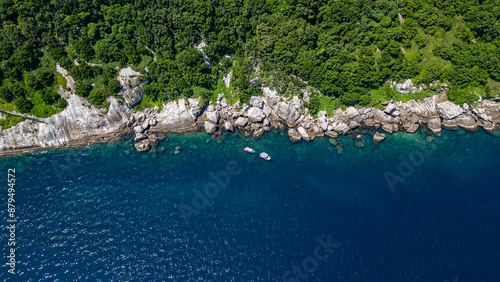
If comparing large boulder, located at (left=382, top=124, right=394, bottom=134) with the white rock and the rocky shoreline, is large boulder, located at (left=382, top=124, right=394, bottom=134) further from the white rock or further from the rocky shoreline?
the white rock

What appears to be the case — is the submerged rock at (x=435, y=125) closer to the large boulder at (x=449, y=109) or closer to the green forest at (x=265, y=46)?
the large boulder at (x=449, y=109)

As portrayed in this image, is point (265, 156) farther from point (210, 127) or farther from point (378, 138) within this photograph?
point (378, 138)

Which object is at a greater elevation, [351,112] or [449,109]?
[449,109]

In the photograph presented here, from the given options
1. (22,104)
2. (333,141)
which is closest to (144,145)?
(22,104)

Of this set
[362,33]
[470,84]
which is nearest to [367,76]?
[362,33]

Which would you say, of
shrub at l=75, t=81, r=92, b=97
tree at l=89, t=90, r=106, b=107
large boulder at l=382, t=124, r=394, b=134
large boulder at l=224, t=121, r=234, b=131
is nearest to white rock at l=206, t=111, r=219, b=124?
large boulder at l=224, t=121, r=234, b=131

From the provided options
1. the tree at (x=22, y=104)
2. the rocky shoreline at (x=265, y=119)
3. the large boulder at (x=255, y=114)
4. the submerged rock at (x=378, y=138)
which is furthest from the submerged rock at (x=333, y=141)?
the tree at (x=22, y=104)

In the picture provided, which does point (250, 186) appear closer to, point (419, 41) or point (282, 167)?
point (282, 167)
